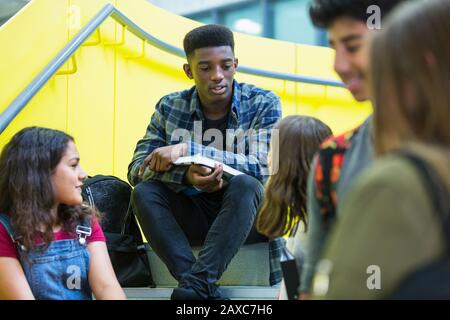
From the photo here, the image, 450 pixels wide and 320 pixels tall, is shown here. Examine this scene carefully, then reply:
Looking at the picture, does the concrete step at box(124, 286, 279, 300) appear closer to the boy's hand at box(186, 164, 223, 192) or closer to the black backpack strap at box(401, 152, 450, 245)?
the boy's hand at box(186, 164, 223, 192)

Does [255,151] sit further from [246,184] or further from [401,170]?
[401,170]

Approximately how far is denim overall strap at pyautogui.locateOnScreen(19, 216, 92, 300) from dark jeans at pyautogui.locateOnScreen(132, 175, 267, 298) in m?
0.38

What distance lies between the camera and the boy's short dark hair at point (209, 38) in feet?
10.2

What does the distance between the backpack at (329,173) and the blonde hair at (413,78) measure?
19.7 inches

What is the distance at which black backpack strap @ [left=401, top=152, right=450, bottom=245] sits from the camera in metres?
0.80

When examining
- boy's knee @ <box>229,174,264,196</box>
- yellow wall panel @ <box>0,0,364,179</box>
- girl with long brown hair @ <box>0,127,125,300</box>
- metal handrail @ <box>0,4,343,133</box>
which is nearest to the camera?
girl with long brown hair @ <box>0,127,125,300</box>

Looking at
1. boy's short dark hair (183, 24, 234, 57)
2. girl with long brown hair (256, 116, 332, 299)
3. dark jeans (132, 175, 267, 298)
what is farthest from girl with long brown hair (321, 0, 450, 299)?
boy's short dark hair (183, 24, 234, 57)

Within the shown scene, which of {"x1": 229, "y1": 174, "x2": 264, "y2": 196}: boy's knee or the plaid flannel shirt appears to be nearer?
{"x1": 229, "y1": 174, "x2": 264, "y2": 196}: boy's knee

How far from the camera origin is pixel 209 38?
3111mm

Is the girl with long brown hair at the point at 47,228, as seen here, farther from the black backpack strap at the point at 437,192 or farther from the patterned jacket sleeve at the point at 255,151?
the black backpack strap at the point at 437,192

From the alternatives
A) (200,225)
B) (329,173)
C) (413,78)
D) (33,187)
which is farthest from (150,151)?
(413,78)

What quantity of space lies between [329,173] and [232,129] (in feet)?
5.22

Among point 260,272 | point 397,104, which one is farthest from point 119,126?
point 397,104
